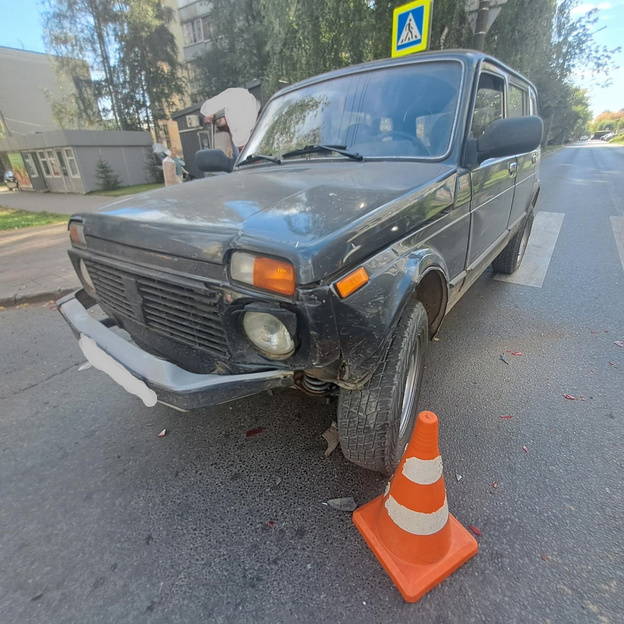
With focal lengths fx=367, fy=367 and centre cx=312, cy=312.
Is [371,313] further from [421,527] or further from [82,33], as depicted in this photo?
[82,33]

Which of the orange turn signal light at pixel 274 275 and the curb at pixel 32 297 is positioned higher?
the orange turn signal light at pixel 274 275

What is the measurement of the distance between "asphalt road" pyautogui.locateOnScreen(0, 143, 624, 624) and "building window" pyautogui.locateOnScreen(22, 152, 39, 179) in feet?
80.4

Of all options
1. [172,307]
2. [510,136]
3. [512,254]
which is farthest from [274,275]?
[512,254]

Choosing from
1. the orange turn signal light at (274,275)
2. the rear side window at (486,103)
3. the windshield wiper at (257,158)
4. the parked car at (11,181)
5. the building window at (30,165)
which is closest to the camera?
the orange turn signal light at (274,275)

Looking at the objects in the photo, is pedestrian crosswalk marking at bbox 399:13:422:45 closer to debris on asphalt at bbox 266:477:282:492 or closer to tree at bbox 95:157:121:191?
debris on asphalt at bbox 266:477:282:492

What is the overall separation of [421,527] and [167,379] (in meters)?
1.20

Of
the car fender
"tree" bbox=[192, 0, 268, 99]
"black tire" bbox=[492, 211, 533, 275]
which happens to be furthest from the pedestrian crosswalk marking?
"tree" bbox=[192, 0, 268, 99]

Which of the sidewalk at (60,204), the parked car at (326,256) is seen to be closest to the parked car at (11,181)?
the sidewalk at (60,204)

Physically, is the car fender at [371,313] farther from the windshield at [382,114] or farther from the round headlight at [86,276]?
the round headlight at [86,276]

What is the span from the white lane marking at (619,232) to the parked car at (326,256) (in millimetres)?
4349

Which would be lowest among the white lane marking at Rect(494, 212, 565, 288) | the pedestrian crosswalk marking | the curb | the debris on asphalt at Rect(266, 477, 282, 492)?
the white lane marking at Rect(494, 212, 565, 288)

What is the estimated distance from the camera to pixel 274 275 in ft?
4.28

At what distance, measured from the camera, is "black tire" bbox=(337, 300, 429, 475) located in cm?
163

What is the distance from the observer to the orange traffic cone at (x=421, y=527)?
1.46m
